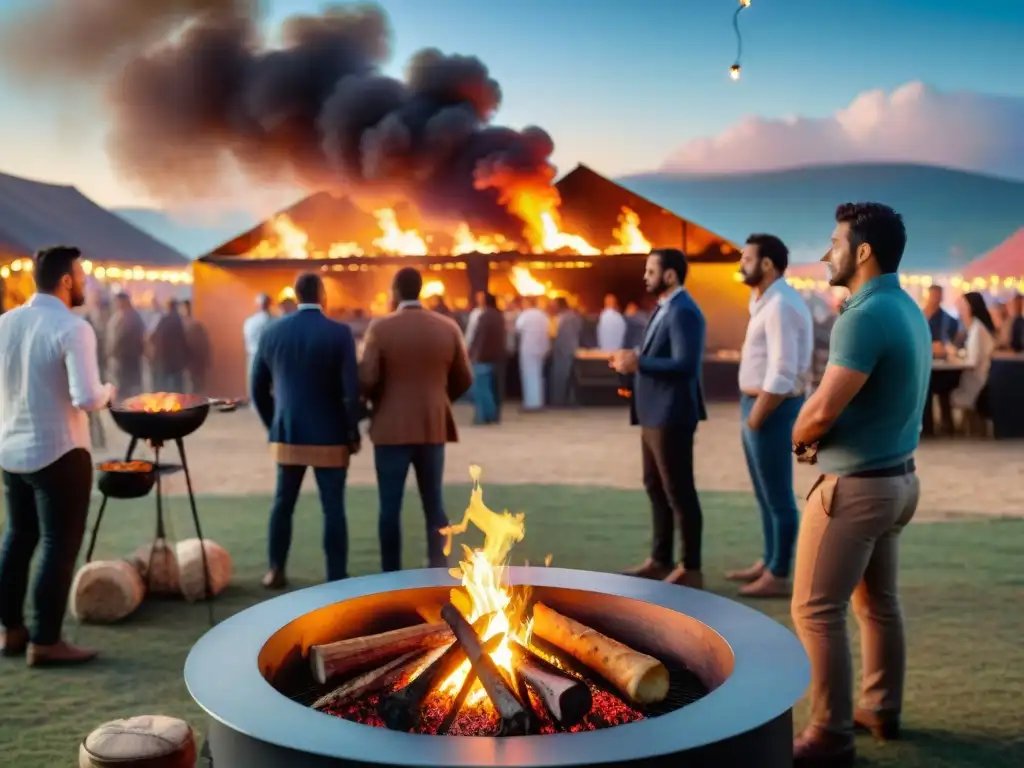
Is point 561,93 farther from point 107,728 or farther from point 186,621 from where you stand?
point 107,728

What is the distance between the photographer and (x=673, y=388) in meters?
4.70

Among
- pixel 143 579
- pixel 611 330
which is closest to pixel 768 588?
pixel 143 579

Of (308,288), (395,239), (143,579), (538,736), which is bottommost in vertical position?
(143,579)

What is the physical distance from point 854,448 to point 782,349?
176 centimetres

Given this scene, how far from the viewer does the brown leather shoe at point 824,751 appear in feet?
9.48

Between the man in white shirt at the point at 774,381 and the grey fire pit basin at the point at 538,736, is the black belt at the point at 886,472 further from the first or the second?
the man in white shirt at the point at 774,381

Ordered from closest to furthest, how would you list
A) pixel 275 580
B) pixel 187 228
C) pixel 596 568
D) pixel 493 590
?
pixel 493 590, pixel 275 580, pixel 596 568, pixel 187 228

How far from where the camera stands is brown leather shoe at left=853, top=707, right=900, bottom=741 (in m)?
3.17

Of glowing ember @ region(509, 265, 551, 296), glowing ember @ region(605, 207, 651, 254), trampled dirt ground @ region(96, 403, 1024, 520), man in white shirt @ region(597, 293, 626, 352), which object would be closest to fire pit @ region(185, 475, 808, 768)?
trampled dirt ground @ region(96, 403, 1024, 520)

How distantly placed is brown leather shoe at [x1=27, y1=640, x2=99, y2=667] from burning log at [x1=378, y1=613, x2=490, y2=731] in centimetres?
232

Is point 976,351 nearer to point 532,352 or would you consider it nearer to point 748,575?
point 532,352

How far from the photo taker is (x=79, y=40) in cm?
1667

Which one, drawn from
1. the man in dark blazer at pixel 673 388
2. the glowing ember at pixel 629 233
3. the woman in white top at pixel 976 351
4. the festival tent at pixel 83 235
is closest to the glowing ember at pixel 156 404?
the man in dark blazer at pixel 673 388

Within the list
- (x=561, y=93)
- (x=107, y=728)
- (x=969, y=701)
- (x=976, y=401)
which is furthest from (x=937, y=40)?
(x=107, y=728)
